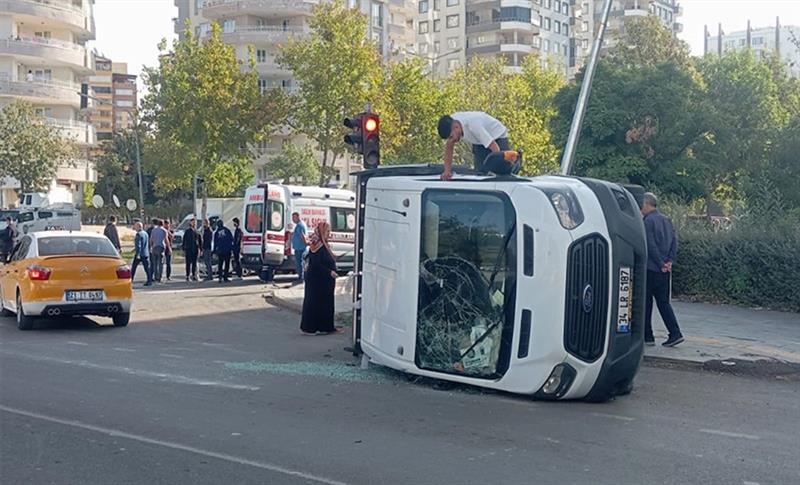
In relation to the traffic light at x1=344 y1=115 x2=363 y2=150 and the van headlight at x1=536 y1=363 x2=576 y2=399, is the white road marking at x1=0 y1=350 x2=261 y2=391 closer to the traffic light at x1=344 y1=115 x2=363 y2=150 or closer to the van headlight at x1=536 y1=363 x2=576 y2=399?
the van headlight at x1=536 y1=363 x2=576 y2=399

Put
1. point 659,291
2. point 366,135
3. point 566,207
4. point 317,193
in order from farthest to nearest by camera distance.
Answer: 1. point 317,193
2. point 366,135
3. point 659,291
4. point 566,207

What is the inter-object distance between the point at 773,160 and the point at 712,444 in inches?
959

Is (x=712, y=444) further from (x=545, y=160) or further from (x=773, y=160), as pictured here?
(x=545, y=160)

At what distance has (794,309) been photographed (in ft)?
54.4

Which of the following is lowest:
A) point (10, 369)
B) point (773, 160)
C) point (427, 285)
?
point (10, 369)

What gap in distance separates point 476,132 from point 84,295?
7.29 metres

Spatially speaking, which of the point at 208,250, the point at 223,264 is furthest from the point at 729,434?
the point at 208,250

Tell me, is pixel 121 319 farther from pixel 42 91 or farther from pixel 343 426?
pixel 42 91

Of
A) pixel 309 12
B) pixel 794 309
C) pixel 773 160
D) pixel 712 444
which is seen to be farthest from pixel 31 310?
pixel 309 12

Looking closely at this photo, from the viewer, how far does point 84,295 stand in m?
14.8

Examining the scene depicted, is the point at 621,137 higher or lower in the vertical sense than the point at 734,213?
higher

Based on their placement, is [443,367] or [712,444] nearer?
[712,444]

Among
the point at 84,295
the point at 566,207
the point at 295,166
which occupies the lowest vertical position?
the point at 84,295

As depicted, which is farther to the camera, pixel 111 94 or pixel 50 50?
pixel 111 94
